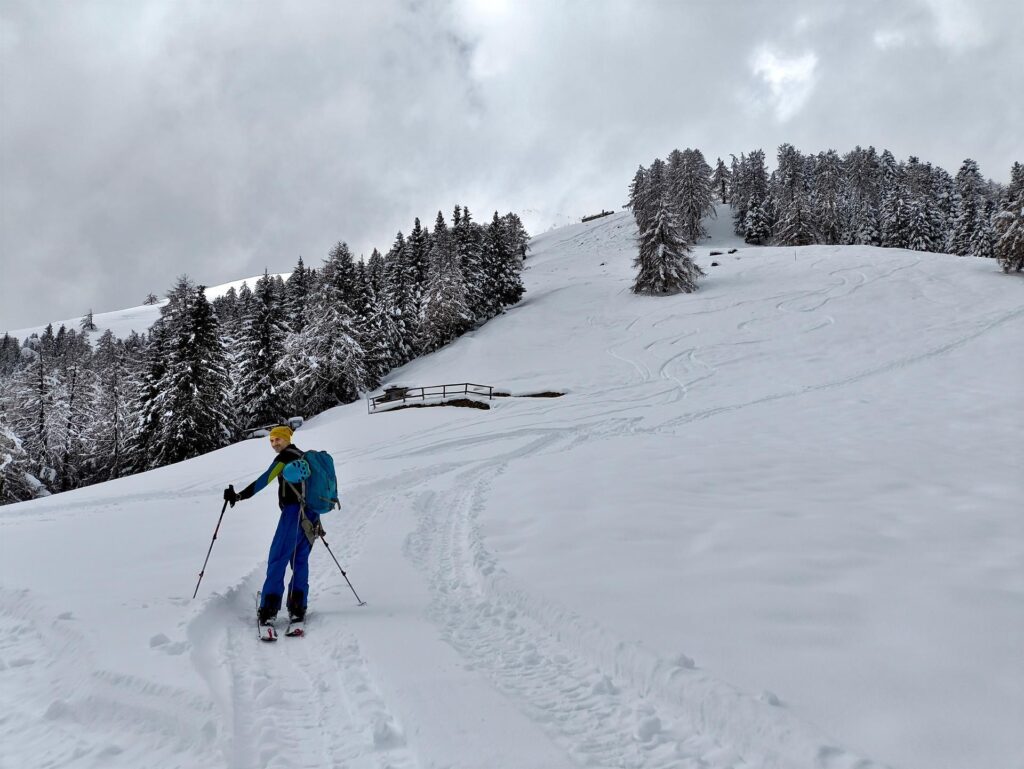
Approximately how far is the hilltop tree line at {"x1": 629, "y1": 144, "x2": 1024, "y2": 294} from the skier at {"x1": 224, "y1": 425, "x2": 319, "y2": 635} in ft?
145

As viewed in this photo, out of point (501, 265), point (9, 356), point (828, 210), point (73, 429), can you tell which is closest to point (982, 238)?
point (828, 210)

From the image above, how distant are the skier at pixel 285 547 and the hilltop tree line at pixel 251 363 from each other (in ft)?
84.6

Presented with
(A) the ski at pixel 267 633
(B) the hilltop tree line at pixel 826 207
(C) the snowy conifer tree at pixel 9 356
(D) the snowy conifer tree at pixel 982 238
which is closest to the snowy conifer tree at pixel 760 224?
(B) the hilltop tree line at pixel 826 207

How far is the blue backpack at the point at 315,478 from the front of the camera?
18.3 ft

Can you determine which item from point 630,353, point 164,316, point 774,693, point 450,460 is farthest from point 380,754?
point 164,316

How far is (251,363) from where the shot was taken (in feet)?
114

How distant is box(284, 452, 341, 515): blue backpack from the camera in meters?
5.57

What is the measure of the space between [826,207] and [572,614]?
79460mm

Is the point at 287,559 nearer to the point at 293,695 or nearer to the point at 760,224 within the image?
the point at 293,695

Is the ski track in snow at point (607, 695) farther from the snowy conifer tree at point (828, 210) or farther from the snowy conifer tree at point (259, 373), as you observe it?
the snowy conifer tree at point (828, 210)

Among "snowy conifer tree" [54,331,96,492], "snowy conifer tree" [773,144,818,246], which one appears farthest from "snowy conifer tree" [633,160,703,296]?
"snowy conifer tree" [54,331,96,492]

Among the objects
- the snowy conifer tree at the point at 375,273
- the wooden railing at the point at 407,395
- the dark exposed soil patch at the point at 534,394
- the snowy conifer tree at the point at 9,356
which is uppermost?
the snowy conifer tree at the point at 9,356

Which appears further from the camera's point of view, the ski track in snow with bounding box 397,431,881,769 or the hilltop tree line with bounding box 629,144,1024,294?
the hilltop tree line with bounding box 629,144,1024,294

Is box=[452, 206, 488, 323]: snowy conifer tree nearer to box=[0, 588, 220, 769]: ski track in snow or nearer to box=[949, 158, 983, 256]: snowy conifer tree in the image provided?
box=[0, 588, 220, 769]: ski track in snow
